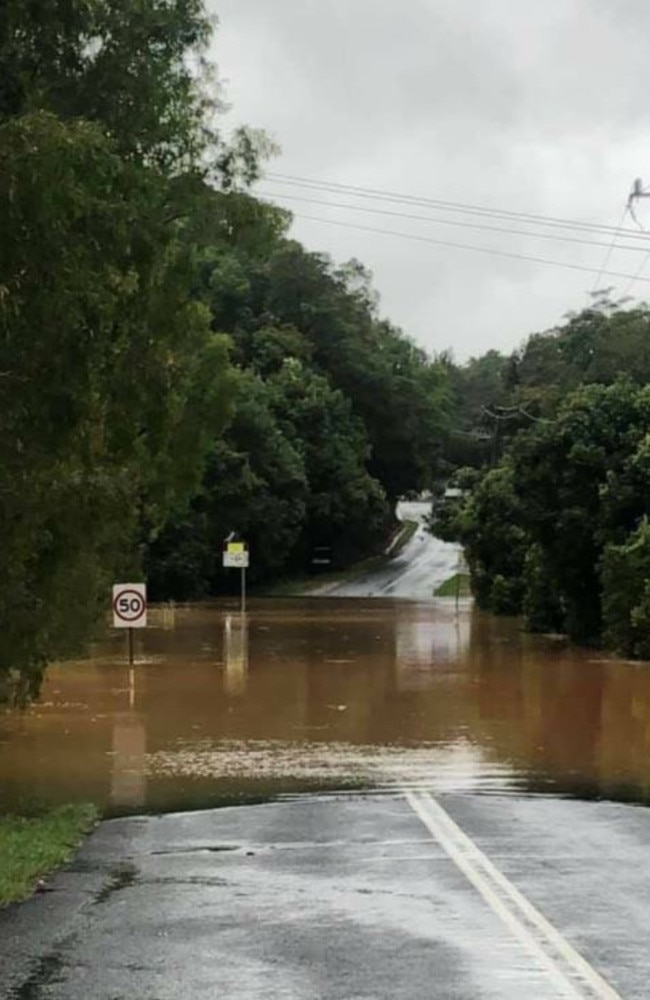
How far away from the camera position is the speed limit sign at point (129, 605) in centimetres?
2841

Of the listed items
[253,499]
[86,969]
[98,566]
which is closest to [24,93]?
[98,566]

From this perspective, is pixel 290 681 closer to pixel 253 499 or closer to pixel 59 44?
pixel 59 44

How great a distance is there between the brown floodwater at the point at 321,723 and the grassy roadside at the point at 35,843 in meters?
1.31

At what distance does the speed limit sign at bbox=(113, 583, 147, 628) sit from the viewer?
28406 millimetres

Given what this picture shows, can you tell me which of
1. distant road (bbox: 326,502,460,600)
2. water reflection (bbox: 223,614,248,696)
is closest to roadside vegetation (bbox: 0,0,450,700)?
water reflection (bbox: 223,614,248,696)

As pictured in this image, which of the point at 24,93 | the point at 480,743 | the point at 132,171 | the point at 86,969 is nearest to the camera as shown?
the point at 86,969

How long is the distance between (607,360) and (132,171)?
87.3 m

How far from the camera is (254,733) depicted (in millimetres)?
22984

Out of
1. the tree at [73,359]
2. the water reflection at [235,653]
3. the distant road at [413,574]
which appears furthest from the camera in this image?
the distant road at [413,574]

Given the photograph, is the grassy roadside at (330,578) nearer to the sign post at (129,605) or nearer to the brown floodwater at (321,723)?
the brown floodwater at (321,723)

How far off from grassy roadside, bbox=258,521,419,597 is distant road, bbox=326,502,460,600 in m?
0.73

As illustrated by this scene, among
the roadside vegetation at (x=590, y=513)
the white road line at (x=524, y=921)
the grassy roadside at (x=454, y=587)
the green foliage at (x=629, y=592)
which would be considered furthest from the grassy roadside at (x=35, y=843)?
the grassy roadside at (x=454, y=587)

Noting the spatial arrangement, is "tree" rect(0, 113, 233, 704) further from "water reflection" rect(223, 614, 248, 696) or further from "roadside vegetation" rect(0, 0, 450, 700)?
"water reflection" rect(223, 614, 248, 696)

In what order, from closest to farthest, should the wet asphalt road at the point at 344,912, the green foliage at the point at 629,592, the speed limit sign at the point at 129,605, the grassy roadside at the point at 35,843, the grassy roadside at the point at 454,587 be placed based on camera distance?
1. the wet asphalt road at the point at 344,912
2. the grassy roadside at the point at 35,843
3. the speed limit sign at the point at 129,605
4. the green foliage at the point at 629,592
5. the grassy roadside at the point at 454,587
